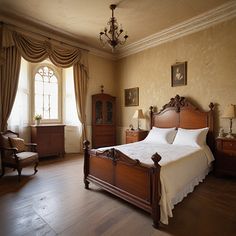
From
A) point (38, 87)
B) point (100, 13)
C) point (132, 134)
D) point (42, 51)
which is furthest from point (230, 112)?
point (38, 87)

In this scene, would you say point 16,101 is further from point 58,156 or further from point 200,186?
point 200,186

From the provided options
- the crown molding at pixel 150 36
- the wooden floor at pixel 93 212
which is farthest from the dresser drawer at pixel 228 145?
the crown molding at pixel 150 36

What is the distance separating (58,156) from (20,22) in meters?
3.50

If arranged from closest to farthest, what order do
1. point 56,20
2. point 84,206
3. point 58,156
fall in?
point 84,206
point 56,20
point 58,156

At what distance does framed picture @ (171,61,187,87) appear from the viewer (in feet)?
14.1

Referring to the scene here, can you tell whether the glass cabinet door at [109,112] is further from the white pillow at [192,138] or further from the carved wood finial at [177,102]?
the white pillow at [192,138]

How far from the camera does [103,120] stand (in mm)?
Answer: 5691

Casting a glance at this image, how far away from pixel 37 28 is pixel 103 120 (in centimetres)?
307

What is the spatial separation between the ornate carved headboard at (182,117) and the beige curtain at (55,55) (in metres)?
2.15

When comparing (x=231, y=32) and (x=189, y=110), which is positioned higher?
(x=231, y=32)

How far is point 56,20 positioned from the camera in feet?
13.1

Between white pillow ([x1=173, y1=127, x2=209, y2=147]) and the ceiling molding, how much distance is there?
2356 millimetres

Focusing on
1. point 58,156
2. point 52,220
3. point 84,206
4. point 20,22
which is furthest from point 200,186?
point 20,22

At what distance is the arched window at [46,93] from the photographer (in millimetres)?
5004
